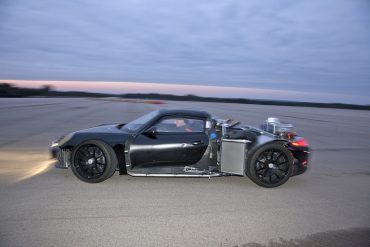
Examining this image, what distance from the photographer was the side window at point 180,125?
5516mm

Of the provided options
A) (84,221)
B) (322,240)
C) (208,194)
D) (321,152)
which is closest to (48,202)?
(84,221)

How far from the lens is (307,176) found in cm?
625

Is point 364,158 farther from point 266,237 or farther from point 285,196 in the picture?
point 266,237

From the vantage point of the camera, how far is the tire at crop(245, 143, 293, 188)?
A: 17.7ft

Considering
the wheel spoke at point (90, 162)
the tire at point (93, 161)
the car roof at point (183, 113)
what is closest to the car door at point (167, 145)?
the car roof at point (183, 113)

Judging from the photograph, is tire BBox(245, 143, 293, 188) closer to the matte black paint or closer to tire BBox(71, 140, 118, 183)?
the matte black paint

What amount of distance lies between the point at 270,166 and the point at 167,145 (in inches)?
71.4

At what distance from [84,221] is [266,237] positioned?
2126 mm

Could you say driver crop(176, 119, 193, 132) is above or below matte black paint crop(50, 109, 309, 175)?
above

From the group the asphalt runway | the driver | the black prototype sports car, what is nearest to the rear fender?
the black prototype sports car

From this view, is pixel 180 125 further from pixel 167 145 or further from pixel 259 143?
pixel 259 143

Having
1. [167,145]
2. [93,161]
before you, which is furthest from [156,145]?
[93,161]

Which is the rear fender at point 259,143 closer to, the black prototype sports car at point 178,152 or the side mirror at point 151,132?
the black prototype sports car at point 178,152

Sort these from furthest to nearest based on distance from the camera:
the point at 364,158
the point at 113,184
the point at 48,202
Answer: the point at 364,158, the point at 113,184, the point at 48,202
